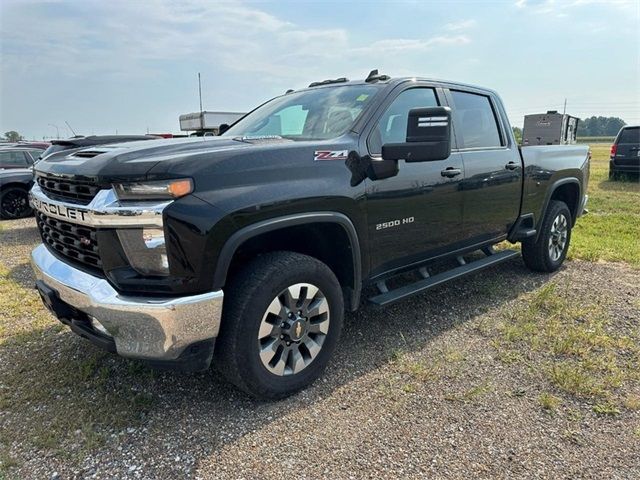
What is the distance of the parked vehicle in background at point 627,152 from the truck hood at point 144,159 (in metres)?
15.0

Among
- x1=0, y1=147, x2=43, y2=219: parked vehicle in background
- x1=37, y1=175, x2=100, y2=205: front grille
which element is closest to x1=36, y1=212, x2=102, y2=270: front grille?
x1=37, y1=175, x2=100, y2=205: front grille

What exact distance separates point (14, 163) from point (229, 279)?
1257cm

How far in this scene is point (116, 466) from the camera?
239 centimetres

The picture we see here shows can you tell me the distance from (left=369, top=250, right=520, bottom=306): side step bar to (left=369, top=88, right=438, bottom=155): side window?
1.05m

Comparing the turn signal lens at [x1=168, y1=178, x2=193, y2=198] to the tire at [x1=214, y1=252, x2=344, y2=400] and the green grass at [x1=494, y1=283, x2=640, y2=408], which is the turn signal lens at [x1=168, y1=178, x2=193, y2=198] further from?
the green grass at [x1=494, y1=283, x2=640, y2=408]

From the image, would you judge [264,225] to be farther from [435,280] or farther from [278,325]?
[435,280]

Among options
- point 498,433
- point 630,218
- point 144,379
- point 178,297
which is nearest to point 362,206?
point 178,297

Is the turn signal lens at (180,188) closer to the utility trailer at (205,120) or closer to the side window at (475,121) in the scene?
Answer: the side window at (475,121)

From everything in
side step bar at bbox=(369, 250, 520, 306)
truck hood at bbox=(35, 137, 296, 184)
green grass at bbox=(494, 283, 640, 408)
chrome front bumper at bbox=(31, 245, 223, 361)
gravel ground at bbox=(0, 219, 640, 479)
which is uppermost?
truck hood at bbox=(35, 137, 296, 184)

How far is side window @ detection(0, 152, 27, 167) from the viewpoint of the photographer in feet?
40.9

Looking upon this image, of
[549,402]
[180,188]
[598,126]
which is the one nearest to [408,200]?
[549,402]

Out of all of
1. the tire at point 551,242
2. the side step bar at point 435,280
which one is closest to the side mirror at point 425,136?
the side step bar at point 435,280

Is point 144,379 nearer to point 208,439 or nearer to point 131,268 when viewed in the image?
point 208,439

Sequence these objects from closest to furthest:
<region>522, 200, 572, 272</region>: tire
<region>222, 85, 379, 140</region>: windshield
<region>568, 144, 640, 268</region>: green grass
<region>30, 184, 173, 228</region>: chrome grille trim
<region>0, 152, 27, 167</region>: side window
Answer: <region>30, 184, 173, 228</region>: chrome grille trim
<region>222, 85, 379, 140</region>: windshield
<region>522, 200, 572, 272</region>: tire
<region>568, 144, 640, 268</region>: green grass
<region>0, 152, 27, 167</region>: side window
